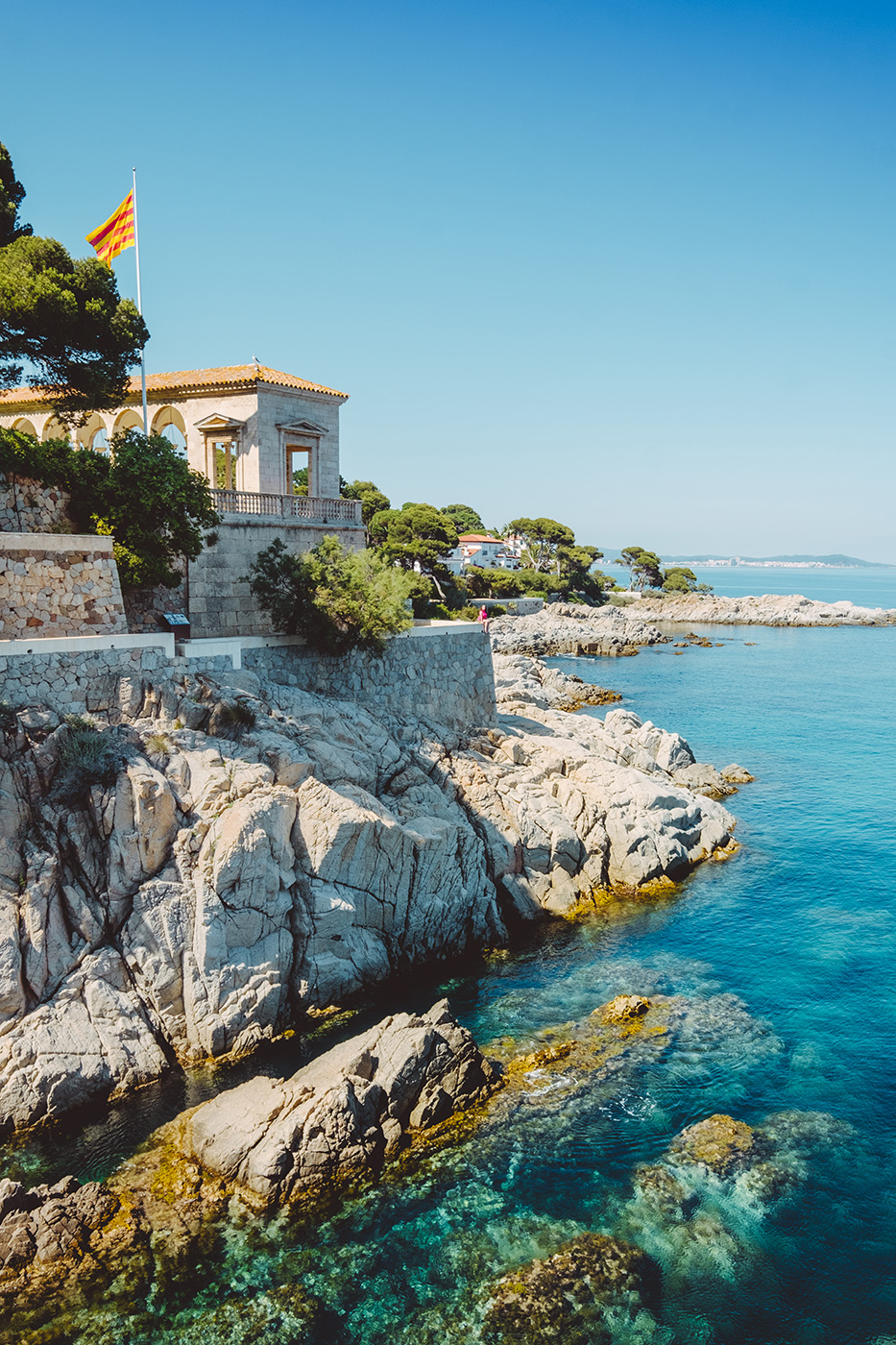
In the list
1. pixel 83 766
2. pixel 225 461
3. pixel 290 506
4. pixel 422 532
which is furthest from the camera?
pixel 422 532

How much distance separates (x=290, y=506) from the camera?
29.3 metres

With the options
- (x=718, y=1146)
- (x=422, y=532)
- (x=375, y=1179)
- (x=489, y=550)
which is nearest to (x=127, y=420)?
(x=375, y=1179)

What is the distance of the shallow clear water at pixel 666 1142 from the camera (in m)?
12.4

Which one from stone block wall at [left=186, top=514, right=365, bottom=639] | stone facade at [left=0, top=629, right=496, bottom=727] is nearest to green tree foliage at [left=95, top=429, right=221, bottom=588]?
stone block wall at [left=186, top=514, right=365, bottom=639]

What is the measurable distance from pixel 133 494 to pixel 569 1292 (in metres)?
19.4

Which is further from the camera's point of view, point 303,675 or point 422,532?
point 422,532

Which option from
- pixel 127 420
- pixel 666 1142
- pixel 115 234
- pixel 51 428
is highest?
pixel 115 234

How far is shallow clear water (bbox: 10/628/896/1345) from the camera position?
1238 centimetres

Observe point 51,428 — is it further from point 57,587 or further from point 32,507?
point 57,587

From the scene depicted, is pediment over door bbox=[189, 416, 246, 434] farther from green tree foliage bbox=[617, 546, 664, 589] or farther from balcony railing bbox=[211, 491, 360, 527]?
green tree foliage bbox=[617, 546, 664, 589]

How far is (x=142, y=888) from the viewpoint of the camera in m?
18.2

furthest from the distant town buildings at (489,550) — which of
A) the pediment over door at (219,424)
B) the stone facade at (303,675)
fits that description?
the pediment over door at (219,424)

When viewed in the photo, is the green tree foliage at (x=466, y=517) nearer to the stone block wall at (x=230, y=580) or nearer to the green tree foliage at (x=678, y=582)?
the green tree foliage at (x=678, y=582)

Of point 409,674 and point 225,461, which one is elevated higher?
point 225,461
